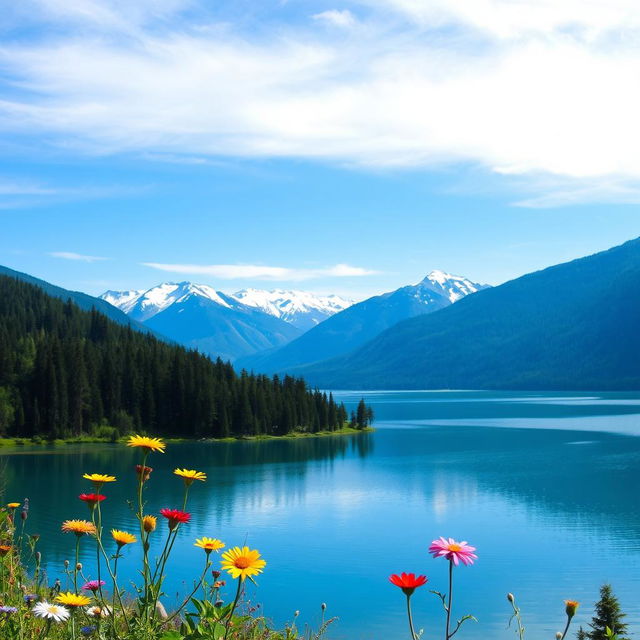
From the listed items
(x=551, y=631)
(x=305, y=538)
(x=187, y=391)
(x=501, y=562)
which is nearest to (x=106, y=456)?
(x=187, y=391)

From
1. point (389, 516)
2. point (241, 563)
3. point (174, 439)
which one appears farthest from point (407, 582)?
point (174, 439)

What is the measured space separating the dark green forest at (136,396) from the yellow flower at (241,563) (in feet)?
363

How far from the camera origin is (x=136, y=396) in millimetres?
123562

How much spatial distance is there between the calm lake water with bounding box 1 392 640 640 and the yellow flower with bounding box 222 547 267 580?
63.2ft

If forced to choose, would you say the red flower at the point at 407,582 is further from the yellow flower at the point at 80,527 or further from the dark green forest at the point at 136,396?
the dark green forest at the point at 136,396

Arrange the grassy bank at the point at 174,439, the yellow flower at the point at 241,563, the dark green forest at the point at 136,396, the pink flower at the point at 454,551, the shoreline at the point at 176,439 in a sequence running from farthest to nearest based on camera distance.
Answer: the dark green forest at the point at 136,396 < the grassy bank at the point at 174,439 < the shoreline at the point at 176,439 < the pink flower at the point at 454,551 < the yellow flower at the point at 241,563

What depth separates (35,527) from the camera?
45.3m

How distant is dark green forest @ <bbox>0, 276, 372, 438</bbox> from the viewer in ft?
368

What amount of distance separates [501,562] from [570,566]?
324 cm

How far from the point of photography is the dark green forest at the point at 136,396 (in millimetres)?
112062

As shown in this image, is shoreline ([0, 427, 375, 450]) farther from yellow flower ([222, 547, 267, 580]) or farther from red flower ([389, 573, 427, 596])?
red flower ([389, 573, 427, 596])

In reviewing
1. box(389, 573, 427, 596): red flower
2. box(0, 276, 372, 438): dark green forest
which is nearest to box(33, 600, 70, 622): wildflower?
box(389, 573, 427, 596): red flower

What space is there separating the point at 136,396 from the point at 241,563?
122m

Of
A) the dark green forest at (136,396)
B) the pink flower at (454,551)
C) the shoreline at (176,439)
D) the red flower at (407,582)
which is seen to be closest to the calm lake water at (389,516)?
the shoreline at (176,439)
